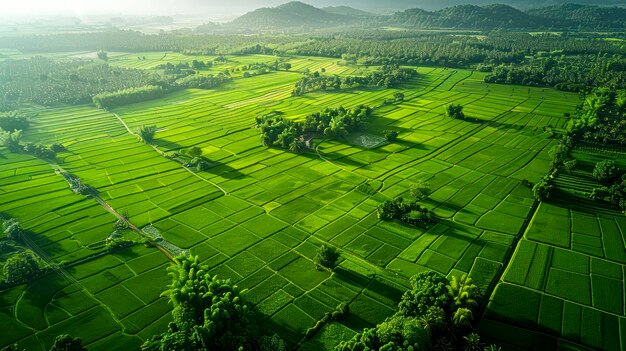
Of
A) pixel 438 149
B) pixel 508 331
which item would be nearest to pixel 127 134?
pixel 438 149

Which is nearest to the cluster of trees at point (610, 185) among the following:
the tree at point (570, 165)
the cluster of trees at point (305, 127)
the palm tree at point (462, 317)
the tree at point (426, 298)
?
the tree at point (570, 165)

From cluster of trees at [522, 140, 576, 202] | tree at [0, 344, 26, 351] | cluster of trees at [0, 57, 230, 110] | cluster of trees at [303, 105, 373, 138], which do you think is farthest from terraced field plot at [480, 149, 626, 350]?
cluster of trees at [0, 57, 230, 110]

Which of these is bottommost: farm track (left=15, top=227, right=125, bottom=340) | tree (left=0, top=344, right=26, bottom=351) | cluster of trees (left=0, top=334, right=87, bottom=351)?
farm track (left=15, top=227, right=125, bottom=340)

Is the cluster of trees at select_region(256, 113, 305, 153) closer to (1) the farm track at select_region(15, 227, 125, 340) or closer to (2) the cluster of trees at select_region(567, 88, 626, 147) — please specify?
(1) the farm track at select_region(15, 227, 125, 340)

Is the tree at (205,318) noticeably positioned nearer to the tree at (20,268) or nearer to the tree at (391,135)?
the tree at (20,268)

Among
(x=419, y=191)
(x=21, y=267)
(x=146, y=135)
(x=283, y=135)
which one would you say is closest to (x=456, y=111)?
(x=283, y=135)

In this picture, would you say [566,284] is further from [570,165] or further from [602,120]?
[602,120]
